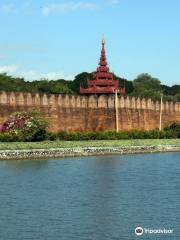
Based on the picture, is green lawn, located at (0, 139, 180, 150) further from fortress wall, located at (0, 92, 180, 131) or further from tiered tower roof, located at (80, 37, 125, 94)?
tiered tower roof, located at (80, 37, 125, 94)

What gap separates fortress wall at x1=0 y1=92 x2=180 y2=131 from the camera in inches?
1532

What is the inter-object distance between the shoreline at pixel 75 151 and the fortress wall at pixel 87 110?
16.5ft

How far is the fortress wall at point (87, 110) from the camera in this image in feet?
128

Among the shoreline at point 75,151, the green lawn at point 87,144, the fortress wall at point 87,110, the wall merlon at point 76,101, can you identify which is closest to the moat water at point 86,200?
the shoreline at point 75,151

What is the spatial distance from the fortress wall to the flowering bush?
120 centimetres

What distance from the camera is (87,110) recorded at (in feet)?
143

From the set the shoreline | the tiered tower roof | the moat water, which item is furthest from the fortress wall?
the moat water

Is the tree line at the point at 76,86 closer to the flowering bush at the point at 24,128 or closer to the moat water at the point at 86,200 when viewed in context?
the flowering bush at the point at 24,128

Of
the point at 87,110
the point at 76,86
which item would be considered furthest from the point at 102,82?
the point at 76,86

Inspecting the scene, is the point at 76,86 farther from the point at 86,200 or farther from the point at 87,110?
the point at 86,200

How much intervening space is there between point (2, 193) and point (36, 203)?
1920mm

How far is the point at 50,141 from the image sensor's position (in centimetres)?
3591

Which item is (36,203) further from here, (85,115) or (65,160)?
(85,115)

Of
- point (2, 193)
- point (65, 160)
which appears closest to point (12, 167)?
point (65, 160)
